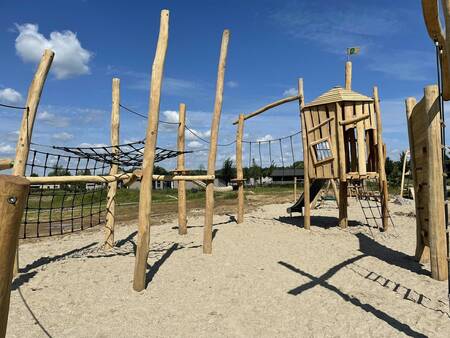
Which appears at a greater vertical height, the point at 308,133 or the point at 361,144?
the point at 308,133

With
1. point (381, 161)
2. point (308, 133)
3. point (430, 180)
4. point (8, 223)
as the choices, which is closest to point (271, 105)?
point (308, 133)

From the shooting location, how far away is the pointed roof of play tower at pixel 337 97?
30.4 ft

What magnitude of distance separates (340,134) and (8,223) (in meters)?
8.60

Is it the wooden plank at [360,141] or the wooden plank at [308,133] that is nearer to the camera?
the wooden plank at [360,141]

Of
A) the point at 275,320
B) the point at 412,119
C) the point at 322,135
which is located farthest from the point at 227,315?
the point at 322,135

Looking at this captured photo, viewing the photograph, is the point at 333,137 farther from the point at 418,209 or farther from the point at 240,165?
the point at 418,209

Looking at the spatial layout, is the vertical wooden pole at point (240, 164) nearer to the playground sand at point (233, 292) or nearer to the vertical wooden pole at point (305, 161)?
the vertical wooden pole at point (305, 161)

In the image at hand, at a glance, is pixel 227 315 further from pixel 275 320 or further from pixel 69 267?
pixel 69 267

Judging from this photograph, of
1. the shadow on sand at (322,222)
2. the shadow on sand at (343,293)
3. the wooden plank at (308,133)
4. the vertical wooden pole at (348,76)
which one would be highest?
the vertical wooden pole at (348,76)

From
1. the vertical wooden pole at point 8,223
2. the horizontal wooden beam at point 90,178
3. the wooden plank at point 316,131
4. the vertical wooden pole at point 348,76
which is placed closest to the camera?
the vertical wooden pole at point 8,223

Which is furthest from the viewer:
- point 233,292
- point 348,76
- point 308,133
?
point 348,76

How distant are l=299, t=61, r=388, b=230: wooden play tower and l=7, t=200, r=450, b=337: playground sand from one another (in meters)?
1.80

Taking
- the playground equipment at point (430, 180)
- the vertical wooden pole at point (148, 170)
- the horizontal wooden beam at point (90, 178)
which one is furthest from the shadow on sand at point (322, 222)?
the vertical wooden pole at point (148, 170)

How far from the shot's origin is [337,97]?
9.27m
